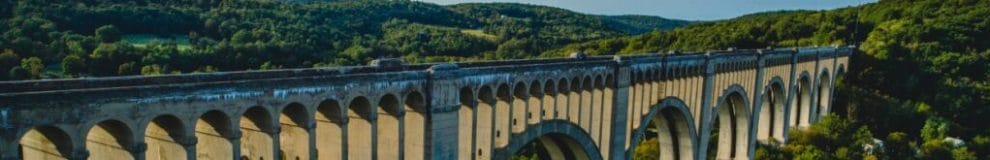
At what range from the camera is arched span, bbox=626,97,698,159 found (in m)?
34.6

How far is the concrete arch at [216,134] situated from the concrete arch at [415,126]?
18.5 ft

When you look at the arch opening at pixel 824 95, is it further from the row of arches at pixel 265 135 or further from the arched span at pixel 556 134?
the row of arches at pixel 265 135

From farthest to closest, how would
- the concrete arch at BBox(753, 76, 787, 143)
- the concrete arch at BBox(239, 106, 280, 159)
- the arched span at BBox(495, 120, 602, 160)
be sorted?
the concrete arch at BBox(753, 76, 787, 143) < the arched span at BBox(495, 120, 602, 160) < the concrete arch at BBox(239, 106, 280, 159)

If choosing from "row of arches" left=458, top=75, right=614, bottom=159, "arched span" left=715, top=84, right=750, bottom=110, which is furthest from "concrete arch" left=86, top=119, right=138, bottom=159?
"arched span" left=715, top=84, right=750, bottom=110

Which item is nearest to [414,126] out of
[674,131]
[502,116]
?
[502,116]

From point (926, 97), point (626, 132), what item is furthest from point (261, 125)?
point (926, 97)

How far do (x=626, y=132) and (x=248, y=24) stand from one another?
6406cm

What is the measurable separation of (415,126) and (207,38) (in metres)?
55.7

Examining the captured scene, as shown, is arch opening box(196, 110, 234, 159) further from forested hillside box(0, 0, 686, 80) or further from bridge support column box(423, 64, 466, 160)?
forested hillside box(0, 0, 686, 80)

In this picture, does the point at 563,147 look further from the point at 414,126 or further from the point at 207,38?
the point at 207,38

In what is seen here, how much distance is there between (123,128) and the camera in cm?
1262

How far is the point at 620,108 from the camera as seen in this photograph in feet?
99.6

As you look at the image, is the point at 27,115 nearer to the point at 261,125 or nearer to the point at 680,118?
the point at 261,125

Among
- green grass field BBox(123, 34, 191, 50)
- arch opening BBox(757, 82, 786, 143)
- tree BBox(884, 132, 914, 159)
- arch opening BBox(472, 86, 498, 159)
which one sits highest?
green grass field BBox(123, 34, 191, 50)
